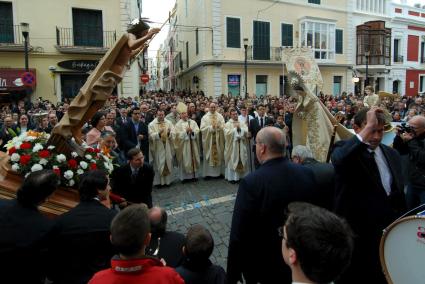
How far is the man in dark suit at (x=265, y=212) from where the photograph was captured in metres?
2.70

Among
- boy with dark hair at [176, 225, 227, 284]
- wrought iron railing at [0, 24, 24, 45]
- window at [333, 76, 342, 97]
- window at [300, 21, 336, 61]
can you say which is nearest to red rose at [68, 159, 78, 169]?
boy with dark hair at [176, 225, 227, 284]

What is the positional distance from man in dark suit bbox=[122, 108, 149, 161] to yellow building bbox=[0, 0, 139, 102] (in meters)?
11.4

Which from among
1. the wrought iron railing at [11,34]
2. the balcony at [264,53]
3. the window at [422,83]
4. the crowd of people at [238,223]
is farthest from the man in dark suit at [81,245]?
the window at [422,83]

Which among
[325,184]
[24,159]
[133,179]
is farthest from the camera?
[133,179]

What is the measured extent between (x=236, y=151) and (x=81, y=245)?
6.50 m

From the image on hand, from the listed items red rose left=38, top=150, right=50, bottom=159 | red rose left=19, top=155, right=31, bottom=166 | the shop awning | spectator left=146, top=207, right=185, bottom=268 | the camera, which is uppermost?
the shop awning

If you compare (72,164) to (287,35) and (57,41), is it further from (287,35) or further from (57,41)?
(287,35)

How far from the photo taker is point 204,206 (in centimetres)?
690

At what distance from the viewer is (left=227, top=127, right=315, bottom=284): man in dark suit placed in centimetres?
270

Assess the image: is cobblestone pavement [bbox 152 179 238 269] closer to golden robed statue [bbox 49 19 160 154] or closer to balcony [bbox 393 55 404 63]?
golden robed statue [bbox 49 19 160 154]

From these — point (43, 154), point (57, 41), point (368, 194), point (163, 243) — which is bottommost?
point (163, 243)

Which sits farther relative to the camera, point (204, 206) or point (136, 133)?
point (136, 133)

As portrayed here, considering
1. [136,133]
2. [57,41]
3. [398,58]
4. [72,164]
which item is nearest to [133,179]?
[72,164]

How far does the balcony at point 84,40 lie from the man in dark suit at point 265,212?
56.9ft
